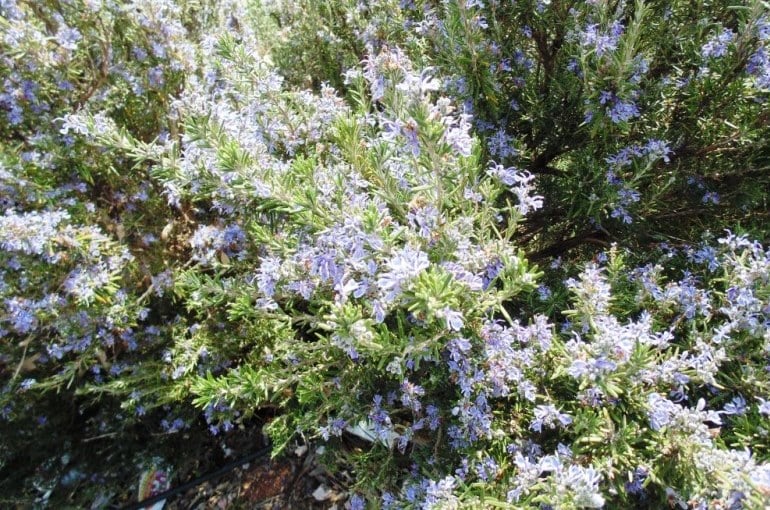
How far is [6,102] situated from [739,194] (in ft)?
12.5

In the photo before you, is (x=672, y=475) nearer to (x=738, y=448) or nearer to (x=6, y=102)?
(x=738, y=448)

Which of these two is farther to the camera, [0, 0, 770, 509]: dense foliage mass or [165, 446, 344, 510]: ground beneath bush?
[165, 446, 344, 510]: ground beneath bush

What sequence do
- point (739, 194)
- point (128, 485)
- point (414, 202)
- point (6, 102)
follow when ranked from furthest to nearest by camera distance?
point (128, 485) → point (6, 102) → point (739, 194) → point (414, 202)

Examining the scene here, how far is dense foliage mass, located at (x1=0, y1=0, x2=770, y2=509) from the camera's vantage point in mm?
1513

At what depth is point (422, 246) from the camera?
1567 mm

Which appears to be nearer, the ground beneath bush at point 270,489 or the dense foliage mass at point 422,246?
the dense foliage mass at point 422,246

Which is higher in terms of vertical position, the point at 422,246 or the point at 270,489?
the point at 422,246

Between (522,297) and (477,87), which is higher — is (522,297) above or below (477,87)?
below

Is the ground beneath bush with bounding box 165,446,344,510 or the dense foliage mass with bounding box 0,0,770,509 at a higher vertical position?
the dense foliage mass with bounding box 0,0,770,509

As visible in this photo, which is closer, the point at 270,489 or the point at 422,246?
→ the point at 422,246

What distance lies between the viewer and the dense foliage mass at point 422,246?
1.51 m

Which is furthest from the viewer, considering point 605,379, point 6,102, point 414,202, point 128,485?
point 128,485

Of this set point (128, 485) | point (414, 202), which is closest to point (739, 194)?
point (414, 202)

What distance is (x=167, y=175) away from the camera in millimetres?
2018
